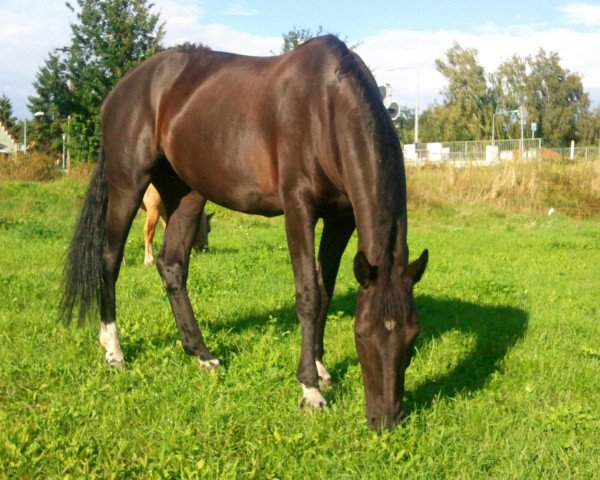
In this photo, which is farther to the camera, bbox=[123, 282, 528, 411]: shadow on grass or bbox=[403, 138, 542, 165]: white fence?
bbox=[403, 138, 542, 165]: white fence

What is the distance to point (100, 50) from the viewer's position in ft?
90.5

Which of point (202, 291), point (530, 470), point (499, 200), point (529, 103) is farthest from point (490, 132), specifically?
point (530, 470)

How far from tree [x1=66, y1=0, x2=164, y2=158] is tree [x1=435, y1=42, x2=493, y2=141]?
36.7 metres

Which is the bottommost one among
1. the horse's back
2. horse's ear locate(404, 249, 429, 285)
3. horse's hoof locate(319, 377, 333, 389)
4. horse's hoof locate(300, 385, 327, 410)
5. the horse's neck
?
horse's hoof locate(319, 377, 333, 389)

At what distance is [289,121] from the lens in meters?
4.67

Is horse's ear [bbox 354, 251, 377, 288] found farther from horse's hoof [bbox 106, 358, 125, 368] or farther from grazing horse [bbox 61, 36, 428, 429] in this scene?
horse's hoof [bbox 106, 358, 125, 368]

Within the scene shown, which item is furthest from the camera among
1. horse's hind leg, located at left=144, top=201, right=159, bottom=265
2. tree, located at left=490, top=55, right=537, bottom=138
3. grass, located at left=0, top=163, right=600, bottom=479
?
tree, located at left=490, top=55, right=537, bottom=138

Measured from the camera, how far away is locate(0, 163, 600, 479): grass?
348cm

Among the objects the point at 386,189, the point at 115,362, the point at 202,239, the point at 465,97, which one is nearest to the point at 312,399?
the point at 386,189

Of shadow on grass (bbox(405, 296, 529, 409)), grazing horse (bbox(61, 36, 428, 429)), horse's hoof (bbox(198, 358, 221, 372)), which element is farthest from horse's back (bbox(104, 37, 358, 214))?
shadow on grass (bbox(405, 296, 529, 409))

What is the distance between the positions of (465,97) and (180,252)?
187 ft

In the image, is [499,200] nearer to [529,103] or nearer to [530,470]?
[530,470]

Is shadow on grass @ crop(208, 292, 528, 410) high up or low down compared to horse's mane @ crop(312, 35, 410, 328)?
down

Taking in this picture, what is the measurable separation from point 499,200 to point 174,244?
16.7 meters
